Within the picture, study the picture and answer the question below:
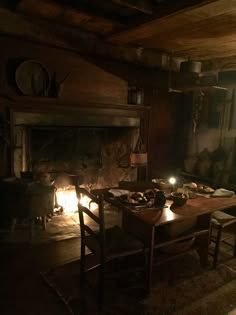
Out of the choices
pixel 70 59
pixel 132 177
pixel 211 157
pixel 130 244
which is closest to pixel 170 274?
pixel 130 244

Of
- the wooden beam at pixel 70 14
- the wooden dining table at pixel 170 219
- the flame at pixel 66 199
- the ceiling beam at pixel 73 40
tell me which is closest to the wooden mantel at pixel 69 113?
the ceiling beam at pixel 73 40

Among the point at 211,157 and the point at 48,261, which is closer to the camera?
the point at 48,261

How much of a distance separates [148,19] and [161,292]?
2.39 m

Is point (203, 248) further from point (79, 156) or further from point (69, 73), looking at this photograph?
point (69, 73)

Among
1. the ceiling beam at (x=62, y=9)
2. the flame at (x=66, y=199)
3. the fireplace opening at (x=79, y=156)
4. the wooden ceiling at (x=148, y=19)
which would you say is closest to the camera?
the wooden ceiling at (x=148, y=19)

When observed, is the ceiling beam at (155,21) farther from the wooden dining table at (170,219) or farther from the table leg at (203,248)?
the table leg at (203,248)

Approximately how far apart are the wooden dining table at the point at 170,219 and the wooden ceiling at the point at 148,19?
1.60 meters

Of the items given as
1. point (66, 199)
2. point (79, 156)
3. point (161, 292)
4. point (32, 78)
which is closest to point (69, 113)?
point (32, 78)

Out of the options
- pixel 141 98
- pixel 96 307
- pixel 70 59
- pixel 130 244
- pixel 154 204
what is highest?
pixel 70 59

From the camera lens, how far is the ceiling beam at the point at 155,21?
2135mm

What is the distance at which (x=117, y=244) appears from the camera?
205cm

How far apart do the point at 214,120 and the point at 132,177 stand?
1.56m

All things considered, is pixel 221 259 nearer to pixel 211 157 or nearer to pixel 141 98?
pixel 211 157

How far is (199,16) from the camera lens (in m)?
2.36
